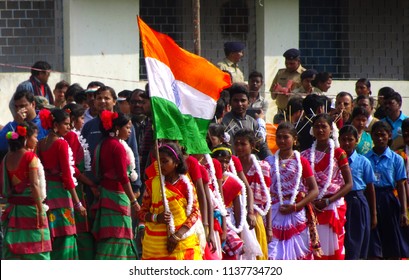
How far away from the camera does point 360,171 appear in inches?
591

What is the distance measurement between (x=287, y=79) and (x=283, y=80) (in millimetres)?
60

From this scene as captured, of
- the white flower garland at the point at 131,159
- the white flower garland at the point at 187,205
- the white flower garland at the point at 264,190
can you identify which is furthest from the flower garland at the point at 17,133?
the white flower garland at the point at 264,190

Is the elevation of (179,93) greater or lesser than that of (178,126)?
greater

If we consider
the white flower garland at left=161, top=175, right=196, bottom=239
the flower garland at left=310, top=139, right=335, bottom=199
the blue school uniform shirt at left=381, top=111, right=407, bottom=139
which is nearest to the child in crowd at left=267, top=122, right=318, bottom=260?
the flower garland at left=310, top=139, right=335, bottom=199

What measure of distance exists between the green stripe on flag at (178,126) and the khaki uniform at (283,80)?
18.2 feet

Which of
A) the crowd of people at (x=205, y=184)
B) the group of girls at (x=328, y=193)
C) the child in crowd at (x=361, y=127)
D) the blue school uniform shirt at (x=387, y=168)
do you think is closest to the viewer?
the crowd of people at (x=205, y=184)

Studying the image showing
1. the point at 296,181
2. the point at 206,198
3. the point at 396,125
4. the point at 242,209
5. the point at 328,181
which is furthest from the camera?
the point at 396,125

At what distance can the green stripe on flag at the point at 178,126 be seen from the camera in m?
12.2

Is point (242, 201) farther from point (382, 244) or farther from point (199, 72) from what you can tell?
point (382, 244)

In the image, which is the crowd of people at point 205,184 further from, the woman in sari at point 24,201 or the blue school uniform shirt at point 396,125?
the blue school uniform shirt at point 396,125

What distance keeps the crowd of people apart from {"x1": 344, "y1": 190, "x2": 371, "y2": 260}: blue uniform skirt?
1cm

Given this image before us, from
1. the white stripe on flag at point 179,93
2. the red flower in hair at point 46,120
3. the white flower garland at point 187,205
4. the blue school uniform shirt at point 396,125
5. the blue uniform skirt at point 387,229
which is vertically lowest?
the blue uniform skirt at point 387,229

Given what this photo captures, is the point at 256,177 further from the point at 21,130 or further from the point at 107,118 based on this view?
the point at 21,130

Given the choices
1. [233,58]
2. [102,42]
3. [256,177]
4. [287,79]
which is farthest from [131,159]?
[102,42]
